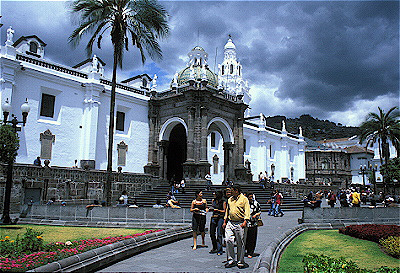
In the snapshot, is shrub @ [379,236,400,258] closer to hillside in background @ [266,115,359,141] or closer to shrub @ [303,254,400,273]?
shrub @ [303,254,400,273]

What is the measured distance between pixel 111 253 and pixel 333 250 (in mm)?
6427

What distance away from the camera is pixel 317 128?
127 meters

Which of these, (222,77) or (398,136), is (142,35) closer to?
(398,136)

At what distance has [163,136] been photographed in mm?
29719

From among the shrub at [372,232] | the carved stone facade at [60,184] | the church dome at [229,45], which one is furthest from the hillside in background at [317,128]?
the shrub at [372,232]

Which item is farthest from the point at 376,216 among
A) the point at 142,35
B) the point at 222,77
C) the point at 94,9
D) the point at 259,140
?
the point at 222,77

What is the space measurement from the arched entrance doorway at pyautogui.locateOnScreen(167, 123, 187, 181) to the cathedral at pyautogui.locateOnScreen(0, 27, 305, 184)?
0.09 metres

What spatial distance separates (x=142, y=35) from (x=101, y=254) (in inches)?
509

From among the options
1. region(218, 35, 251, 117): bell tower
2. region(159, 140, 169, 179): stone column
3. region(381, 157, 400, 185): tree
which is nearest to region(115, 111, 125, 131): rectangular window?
region(159, 140, 169, 179): stone column

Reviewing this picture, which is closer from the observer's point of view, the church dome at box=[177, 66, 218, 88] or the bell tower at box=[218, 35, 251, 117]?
the church dome at box=[177, 66, 218, 88]

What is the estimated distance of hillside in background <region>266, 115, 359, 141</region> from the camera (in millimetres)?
117331

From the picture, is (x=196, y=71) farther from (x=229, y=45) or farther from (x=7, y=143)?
(x=229, y=45)

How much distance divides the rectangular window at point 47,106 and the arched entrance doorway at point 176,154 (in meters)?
10.7

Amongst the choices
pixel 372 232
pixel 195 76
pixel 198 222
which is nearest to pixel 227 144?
pixel 195 76
